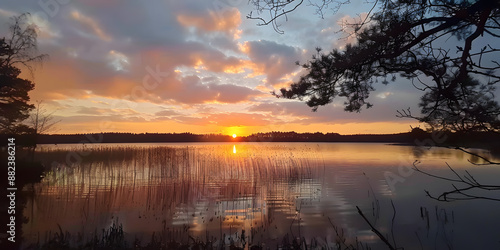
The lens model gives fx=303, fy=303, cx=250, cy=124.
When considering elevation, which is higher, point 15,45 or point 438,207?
point 15,45

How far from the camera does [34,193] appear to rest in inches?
455

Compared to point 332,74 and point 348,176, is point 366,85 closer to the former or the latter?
point 332,74

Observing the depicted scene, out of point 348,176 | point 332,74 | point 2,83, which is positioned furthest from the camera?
point 348,176

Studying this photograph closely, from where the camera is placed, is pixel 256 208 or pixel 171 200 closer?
pixel 256 208

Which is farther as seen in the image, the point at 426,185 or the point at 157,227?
the point at 426,185

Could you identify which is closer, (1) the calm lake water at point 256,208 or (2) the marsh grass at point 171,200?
(2) the marsh grass at point 171,200

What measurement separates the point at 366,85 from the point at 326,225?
4179 mm

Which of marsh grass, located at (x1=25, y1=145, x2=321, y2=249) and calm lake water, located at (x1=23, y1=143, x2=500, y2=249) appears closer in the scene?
marsh grass, located at (x1=25, y1=145, x2=321, y2=249)

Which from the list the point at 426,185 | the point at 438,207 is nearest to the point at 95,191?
the point at 438,207

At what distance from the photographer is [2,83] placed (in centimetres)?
1360

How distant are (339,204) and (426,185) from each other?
20.7 ft

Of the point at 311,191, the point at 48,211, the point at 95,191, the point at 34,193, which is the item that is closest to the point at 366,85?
the point at 311,191

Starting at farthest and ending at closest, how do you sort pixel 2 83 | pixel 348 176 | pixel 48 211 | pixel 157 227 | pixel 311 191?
pixel 348 176 → pixel 2 83 → pixel 311 191 → pixel 48 211 → pixel 157 227

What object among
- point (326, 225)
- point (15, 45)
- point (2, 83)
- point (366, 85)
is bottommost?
point (326, 225)
